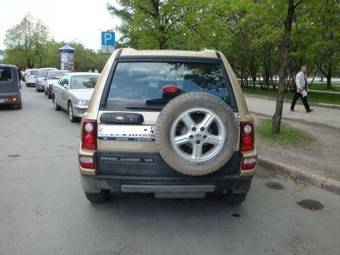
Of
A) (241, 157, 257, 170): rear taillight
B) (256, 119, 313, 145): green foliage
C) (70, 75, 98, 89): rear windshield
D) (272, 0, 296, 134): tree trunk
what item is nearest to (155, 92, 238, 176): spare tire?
(241, 157, 257, 170): rear taillight

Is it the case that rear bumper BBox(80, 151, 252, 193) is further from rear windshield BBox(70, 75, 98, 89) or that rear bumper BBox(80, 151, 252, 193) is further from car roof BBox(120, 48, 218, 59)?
rear windshield BBox(70, 75, 98, 89)

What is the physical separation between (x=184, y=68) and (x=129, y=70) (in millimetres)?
624

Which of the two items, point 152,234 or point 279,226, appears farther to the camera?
point 279,226

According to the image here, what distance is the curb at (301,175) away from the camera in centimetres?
572

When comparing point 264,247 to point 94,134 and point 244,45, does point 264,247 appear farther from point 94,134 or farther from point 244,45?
point 244,45

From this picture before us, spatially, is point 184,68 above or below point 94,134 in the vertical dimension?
above

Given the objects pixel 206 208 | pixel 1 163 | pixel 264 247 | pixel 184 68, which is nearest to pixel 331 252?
pixel 264 247

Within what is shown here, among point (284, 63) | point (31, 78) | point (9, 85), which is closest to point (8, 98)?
point (9, 85)

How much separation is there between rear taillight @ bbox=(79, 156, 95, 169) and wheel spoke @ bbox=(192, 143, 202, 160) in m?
1.07

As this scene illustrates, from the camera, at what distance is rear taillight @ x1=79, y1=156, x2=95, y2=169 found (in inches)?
165

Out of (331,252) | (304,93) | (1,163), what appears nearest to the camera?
(331,252)

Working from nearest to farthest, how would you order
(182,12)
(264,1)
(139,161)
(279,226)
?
(139,161) → (279,226) → (264,1) → (182,12)

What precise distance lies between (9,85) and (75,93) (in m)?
4.51

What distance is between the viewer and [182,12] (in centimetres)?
1645
